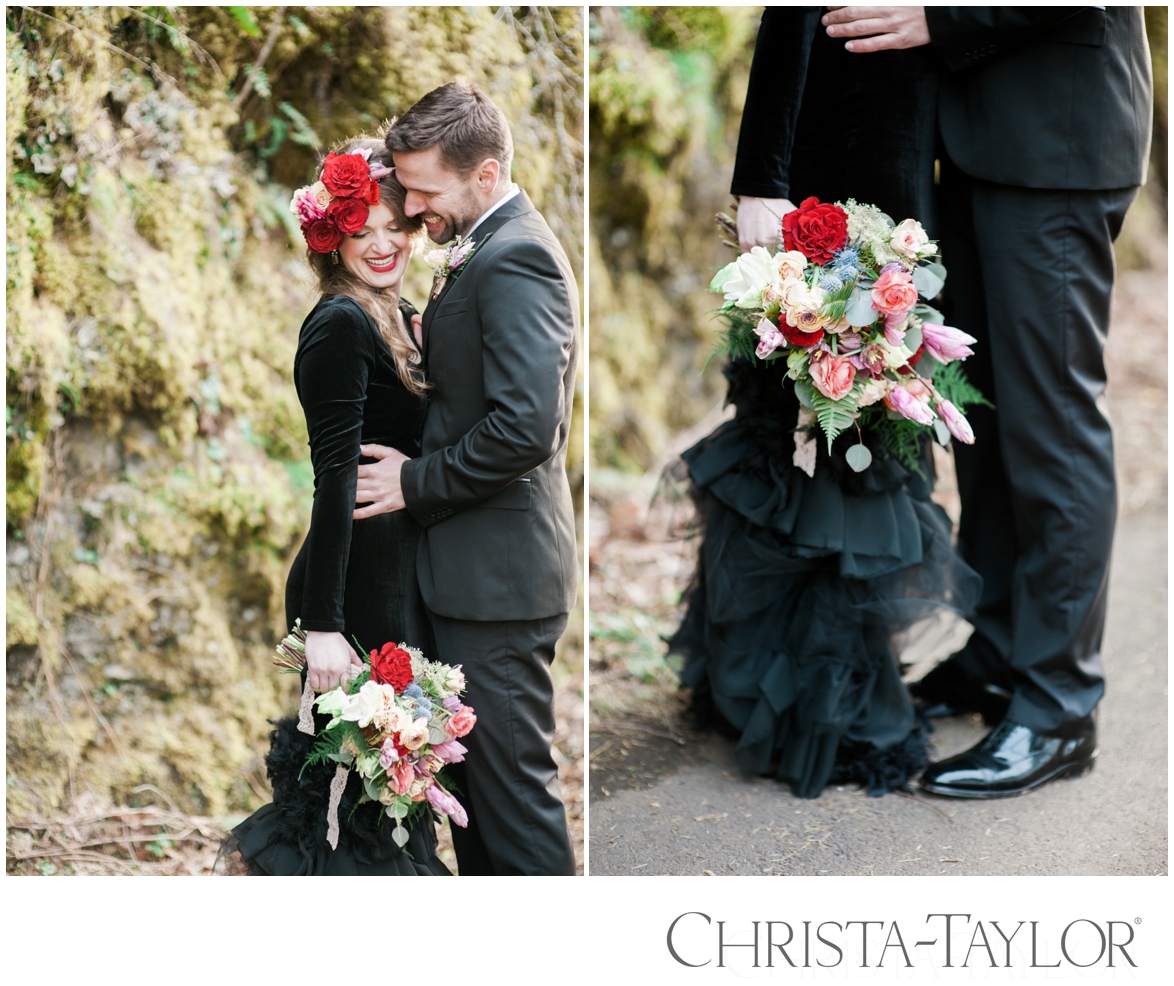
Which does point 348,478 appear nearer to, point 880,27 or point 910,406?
point 910,406

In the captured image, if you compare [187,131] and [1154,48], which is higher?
[1154,48]

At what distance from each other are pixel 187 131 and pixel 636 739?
7.33 feet

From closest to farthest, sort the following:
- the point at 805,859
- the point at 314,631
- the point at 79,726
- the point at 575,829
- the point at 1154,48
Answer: the point at 314,631, the point at 805,859, the point at 575,829, the point at 79,726, the point at 1154,48

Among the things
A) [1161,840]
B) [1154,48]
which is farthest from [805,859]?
[1154,48]

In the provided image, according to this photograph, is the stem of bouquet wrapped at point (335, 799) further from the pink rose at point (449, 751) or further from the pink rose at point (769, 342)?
the pink rose at point (769, 342)

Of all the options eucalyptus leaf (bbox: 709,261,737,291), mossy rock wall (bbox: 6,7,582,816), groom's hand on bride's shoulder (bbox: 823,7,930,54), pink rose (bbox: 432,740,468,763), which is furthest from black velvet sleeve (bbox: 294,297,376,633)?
groom's hand on bride's shoulder (bbox: 823,7,930,54)

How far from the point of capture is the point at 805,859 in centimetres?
256

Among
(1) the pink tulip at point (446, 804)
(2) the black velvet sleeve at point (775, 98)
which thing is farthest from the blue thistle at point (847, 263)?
(1) the pink tulip at point (446, 804)

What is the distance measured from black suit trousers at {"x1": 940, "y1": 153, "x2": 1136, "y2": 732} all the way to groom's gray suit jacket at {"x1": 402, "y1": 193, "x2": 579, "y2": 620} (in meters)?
1.24

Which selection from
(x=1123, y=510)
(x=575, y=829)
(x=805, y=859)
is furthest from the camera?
(x=1123, y=510)

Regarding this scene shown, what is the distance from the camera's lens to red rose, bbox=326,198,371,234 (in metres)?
2.21

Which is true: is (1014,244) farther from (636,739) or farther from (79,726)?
(79,726)

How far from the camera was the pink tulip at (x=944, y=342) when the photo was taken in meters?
2.43
